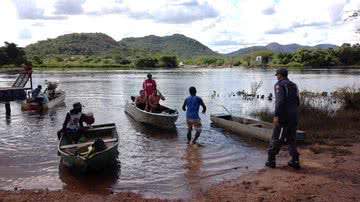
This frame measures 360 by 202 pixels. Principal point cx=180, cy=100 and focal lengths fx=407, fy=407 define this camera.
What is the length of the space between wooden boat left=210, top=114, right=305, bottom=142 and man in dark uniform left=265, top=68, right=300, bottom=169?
364cm

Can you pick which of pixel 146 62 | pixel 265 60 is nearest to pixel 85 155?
pixel 146 62

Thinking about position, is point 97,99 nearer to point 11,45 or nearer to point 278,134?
point 278,134

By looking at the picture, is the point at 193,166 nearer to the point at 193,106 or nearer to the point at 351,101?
the point at 193,106

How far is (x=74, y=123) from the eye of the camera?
12.9m

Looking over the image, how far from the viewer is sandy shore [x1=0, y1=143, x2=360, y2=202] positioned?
837cm

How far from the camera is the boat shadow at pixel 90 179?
32.3 feet

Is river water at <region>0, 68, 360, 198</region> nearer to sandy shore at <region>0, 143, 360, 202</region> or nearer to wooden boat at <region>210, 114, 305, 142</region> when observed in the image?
wooden boat at <region>210, 114, 305, 142</region>

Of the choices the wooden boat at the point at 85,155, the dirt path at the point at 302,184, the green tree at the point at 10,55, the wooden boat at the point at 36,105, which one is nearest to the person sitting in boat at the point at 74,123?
the wooden boat at the point at 85,155

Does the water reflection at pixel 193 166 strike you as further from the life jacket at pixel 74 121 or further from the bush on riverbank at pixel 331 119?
the bush on riverbank at pixel 331 119

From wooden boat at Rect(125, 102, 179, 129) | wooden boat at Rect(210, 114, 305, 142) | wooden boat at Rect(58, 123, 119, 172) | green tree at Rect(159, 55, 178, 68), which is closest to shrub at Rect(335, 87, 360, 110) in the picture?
wooden boat at Rect(210, 114, 305, 142)

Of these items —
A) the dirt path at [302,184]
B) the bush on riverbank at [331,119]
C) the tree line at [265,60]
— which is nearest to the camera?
the dirt path at [302,184]

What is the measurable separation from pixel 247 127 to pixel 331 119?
4015 mm

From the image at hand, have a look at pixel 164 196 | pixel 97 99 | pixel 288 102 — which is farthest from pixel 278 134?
pixel 97 99

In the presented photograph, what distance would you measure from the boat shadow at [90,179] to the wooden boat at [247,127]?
5.97 metres
